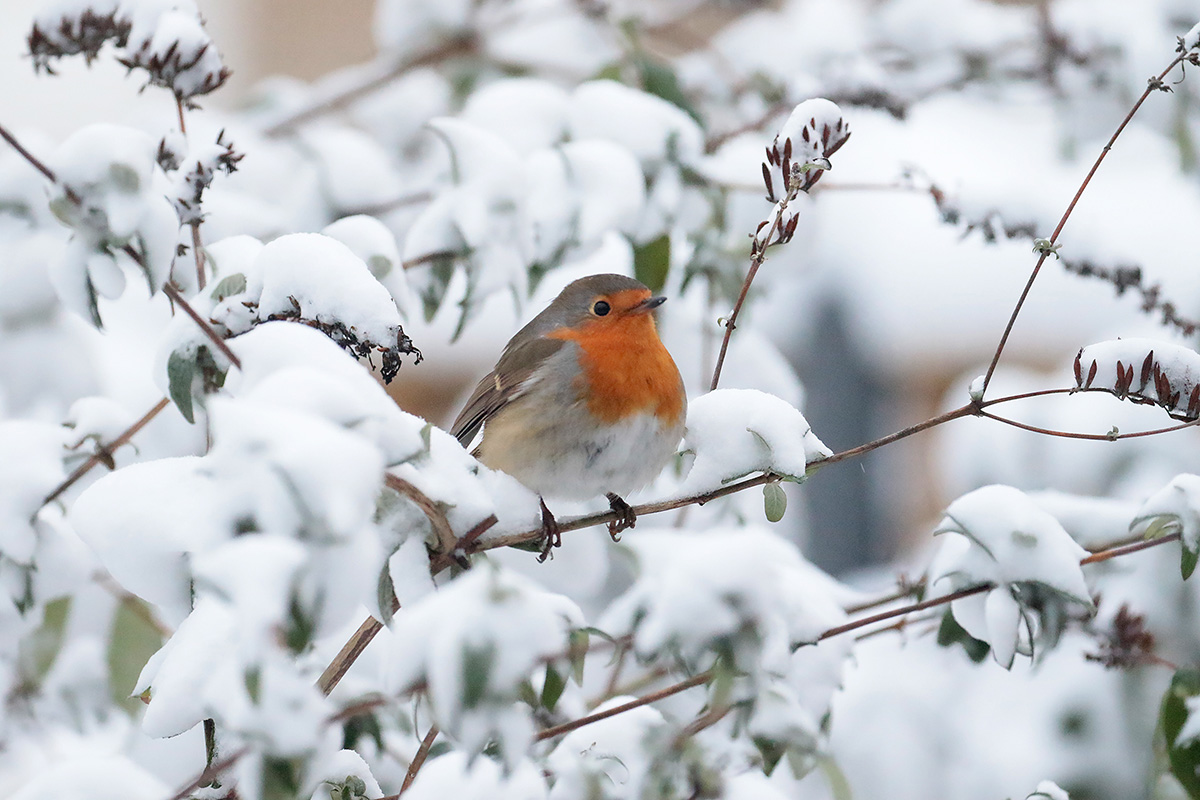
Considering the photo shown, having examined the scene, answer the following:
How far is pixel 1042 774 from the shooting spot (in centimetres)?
231

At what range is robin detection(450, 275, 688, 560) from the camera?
2066 mm

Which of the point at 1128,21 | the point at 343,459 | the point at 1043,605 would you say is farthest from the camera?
the point at 1128,21

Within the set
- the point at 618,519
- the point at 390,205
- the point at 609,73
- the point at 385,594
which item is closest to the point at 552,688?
the point at 385,594

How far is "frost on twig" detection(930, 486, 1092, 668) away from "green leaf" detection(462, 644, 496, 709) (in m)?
0.72

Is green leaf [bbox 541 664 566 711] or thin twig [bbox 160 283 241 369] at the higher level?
thin twig [bbox 160 283 241 369]

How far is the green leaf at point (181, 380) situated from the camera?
119cm

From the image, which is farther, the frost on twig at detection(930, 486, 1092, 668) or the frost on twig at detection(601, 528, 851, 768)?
the frost on twig at detection(930, 486, 1092, 668)

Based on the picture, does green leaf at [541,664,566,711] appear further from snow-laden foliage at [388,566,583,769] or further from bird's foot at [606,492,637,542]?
bird's foot at [606,492,637,542]

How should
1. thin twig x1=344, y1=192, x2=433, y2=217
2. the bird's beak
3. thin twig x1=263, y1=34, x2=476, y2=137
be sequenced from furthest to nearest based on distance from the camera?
thin twig x1=263, y1=34, x2=476, y2=137
thin twig x1=344, y1=192, x2=433, y2=217
the bird's beak

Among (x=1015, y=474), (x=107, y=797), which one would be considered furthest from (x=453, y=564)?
(x=1015, y=474)

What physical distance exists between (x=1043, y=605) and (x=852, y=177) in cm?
460

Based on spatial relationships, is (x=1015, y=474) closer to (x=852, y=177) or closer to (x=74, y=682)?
(x=74, y=682)

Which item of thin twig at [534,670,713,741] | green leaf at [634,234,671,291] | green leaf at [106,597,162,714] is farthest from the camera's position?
green leaf at [634,234,671,291]

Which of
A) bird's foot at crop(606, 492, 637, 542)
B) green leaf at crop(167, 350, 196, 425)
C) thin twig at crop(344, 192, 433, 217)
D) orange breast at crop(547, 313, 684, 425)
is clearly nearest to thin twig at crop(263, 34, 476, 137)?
thin twig at crop(344, 192, 433, 217)
